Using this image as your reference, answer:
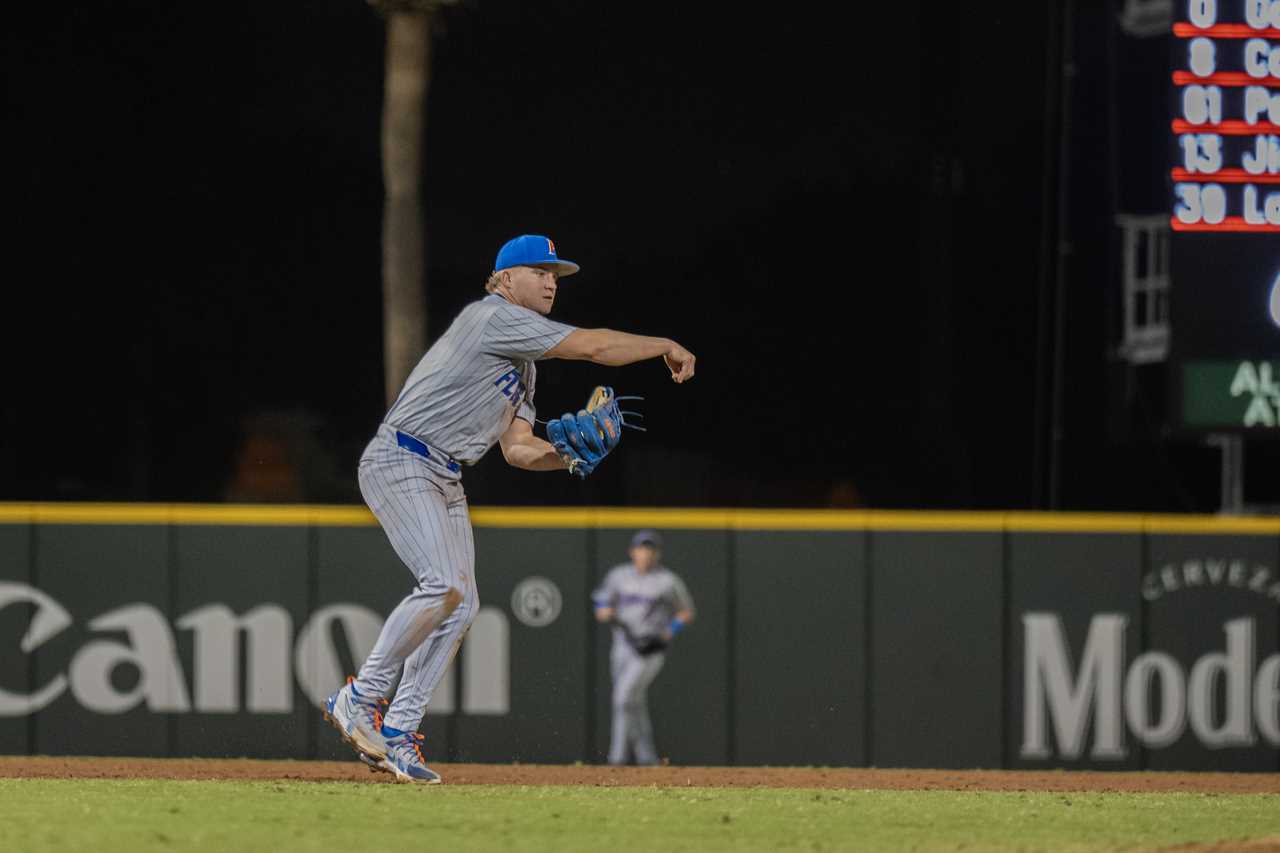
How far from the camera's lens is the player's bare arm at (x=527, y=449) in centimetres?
702

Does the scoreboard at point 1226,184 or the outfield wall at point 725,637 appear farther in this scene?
the outfield wall at point 725,637

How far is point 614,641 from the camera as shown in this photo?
1214cm

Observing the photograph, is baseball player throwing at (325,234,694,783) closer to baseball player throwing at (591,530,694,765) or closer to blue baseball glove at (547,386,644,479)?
blue baseball glove at (547,386,644,479)

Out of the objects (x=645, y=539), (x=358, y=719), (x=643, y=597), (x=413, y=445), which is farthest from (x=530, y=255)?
(x=645, y=539)

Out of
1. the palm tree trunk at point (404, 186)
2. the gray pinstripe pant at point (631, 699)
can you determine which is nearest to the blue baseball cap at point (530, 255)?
the gray pinstripe pant at point (631, 699)

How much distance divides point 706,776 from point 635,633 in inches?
110

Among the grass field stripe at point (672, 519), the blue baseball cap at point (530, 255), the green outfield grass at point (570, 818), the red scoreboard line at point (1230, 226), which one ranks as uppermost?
the red scoreboard line at point (1230, 226)

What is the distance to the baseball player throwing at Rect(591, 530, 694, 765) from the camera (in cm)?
1200

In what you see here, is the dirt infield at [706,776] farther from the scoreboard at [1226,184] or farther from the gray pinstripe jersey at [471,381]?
the scoreboard at [1226,184]

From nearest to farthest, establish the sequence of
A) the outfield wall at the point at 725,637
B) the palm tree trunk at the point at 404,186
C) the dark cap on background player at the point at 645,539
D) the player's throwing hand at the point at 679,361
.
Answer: the player's throwing hand at the point at 679,361
the outfield wall at the point at 725,637
the dark cap on background player at the point at 645,539
the palm tree trunk at the point at 404,186

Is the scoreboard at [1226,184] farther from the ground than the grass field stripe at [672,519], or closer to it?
farther from the ground

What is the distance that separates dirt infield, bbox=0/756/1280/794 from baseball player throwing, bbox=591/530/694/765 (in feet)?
3.75

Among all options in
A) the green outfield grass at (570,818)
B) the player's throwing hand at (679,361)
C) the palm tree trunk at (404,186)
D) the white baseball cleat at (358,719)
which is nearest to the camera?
the green outfield grass at (570,818)

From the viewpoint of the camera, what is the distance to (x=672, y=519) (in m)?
12.4
